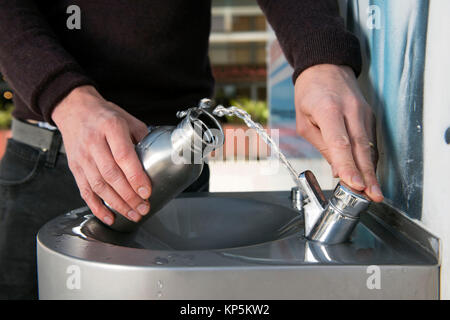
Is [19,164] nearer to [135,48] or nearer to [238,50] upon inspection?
[135,48]

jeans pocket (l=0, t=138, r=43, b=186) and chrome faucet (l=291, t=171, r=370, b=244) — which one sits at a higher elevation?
chrome faucet (l=291, t=171, r=370, b=244)

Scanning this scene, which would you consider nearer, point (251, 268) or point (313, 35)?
point (251, 268)

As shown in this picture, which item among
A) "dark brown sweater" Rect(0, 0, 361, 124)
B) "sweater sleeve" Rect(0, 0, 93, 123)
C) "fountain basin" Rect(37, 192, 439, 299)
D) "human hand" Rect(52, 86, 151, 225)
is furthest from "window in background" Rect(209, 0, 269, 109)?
"fountain basin" Rect(37, 192, 439, 299)

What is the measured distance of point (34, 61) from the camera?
65cm

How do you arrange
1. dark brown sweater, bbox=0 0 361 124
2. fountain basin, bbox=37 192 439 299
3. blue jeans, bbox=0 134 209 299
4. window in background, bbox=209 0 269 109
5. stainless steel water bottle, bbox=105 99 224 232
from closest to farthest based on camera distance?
fountain basin, bbox=37 192 439 299 < stainless steel water bottle, bbox=105 99 224 232 < dark brown sweater, bbox=0 0 361 124 < blue jeans, bbox=0 134 209 299 < window in background, bbox=209 0 269 109

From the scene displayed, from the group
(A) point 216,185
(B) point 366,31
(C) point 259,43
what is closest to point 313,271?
(B) point 366,31

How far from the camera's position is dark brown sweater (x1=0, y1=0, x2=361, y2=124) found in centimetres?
64

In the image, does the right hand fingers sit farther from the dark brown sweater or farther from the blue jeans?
the blue jeans

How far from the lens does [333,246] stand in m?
0.50

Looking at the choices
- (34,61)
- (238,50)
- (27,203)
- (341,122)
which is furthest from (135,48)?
(238,50)

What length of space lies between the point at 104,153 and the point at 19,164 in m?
0.43

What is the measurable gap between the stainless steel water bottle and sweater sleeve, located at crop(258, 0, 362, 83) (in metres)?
0.19

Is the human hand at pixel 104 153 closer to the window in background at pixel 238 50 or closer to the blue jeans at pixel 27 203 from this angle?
the blue jeans at pixel 27 203

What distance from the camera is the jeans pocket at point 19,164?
0.86m
